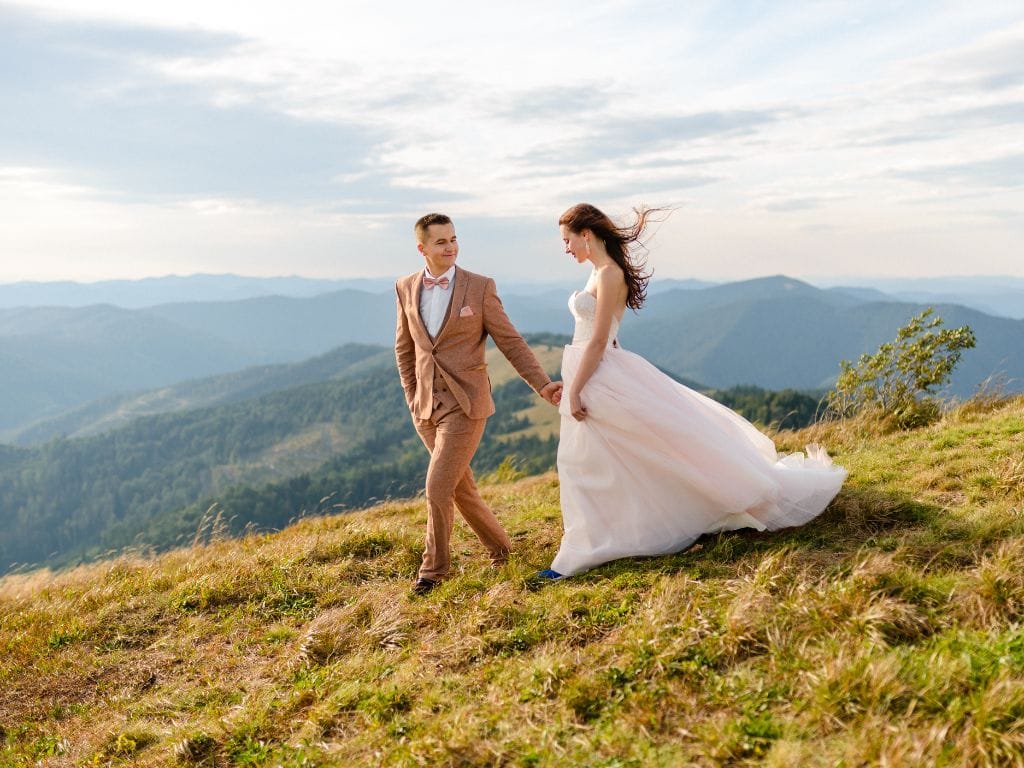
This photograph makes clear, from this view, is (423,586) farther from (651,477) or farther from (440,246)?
(440,246)

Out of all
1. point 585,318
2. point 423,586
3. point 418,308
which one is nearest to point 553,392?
point 585,318

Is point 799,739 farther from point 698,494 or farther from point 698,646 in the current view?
point 698,494

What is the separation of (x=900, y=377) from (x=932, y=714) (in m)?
9.27

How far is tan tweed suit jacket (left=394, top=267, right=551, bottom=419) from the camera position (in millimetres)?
6012

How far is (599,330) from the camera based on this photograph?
584cm

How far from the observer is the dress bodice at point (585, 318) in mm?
5984

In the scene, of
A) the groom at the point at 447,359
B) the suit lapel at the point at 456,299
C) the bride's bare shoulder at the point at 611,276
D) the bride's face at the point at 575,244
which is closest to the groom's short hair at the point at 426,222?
the groom at the point at 447,359

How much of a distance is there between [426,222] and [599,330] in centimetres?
171

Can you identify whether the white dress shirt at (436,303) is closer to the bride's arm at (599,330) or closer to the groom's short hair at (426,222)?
the groom's short hair at (426,222)

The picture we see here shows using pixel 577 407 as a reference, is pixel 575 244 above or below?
above

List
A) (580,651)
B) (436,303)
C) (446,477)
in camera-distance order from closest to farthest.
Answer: (580,651) → (446,477) → (436,303)

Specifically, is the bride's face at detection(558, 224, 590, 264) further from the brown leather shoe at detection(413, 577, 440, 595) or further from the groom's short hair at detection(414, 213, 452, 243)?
the brown leather shoe at detection(413, 577, 440, 595)

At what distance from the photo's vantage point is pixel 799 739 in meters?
3.22

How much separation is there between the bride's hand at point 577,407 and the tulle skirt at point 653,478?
43mm
